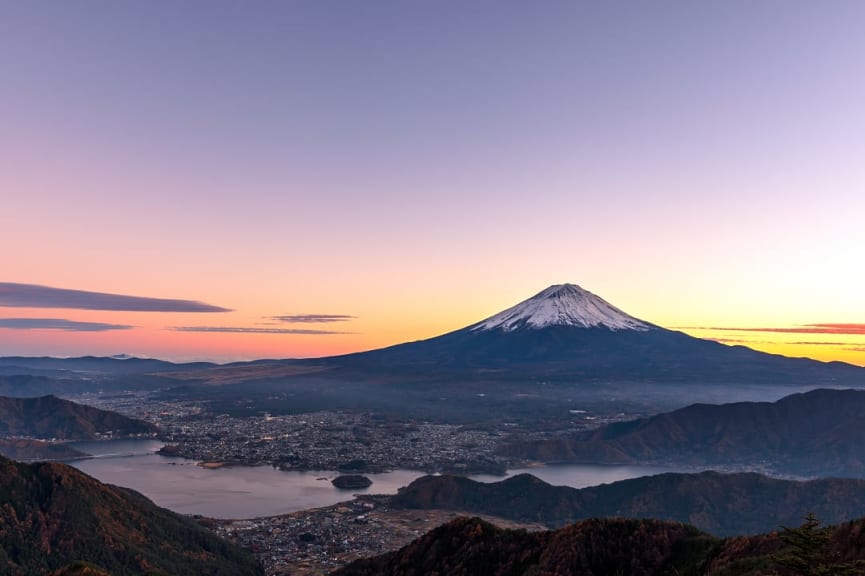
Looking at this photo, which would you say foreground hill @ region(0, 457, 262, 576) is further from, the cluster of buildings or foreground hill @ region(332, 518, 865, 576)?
foreground hill @ region(332, 518, 865, 576)

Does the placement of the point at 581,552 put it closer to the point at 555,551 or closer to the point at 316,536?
the point at 555,551

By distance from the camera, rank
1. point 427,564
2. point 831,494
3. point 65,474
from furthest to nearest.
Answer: point 831,494, point 65,474, point 427,564

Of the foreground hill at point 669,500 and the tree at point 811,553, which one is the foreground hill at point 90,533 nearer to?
the foreground hill at point 669,500

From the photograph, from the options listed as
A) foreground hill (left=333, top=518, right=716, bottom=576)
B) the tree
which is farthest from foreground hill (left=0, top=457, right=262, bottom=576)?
the tree

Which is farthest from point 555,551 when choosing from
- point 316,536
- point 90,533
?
point 90,533

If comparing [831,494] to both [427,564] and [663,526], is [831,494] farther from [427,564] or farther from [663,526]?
[427,564]

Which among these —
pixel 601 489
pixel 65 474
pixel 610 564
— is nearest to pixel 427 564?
pixel 610 564
